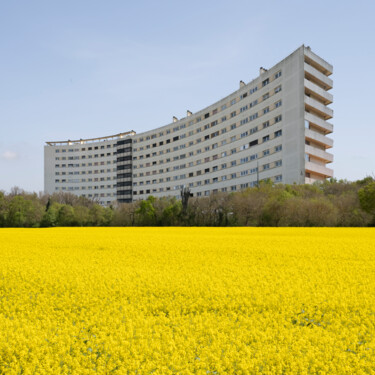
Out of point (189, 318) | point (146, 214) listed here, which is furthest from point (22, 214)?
point (189, 318)

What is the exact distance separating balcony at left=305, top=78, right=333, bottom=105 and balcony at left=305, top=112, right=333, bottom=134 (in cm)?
535

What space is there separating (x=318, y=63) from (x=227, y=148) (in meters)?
30.6

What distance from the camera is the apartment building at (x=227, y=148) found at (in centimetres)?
6694

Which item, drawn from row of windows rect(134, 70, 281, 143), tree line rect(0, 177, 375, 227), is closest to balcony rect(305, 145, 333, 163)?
tree line rect(0, 177, 375, 227)

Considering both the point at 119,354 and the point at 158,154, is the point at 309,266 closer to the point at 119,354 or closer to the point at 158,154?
the point at 119,354

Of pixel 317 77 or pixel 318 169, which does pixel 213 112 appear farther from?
pixel 318 169

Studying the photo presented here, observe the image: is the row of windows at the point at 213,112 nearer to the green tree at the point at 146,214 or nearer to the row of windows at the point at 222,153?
the row of windows at the point at 222,153

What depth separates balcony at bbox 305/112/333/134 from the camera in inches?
2611

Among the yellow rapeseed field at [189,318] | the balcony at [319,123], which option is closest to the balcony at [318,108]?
the balcony at [319,123]

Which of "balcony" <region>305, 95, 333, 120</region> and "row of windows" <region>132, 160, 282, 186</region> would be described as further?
"row of windows" <region>132, 160, 282, 186</region>

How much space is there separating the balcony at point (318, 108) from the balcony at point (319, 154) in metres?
9.00

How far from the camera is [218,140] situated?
9281 cm

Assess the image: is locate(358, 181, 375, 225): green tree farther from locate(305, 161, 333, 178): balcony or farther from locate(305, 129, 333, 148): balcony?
locate(305, 129, 333, 148): balcony

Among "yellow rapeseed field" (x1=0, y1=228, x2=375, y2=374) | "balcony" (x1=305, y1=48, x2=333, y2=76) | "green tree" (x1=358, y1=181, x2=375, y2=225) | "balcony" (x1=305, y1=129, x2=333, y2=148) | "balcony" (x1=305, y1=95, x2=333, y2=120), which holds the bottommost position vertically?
"yellow rapeseed field" (x1=0, y1=228, x2=375, y2=374)
